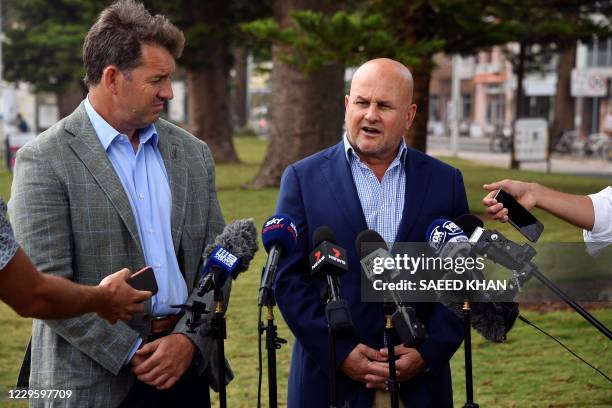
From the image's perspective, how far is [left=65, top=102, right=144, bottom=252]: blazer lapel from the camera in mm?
3887

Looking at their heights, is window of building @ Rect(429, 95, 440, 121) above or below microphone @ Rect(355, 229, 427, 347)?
below

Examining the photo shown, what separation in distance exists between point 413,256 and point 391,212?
1.77ft

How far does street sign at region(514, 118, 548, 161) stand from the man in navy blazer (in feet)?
77.7

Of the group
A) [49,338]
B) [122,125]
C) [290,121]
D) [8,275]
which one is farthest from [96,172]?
[290,121]

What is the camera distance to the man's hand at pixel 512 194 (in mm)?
3748

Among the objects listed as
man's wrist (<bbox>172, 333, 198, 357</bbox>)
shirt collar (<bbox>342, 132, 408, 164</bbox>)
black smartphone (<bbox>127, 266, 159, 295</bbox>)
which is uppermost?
shirt collar (<bbox>342, 132, 408, 164</bbox>)

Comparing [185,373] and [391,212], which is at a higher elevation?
[391,212]

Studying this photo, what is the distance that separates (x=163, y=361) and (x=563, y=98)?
4030 centimetres

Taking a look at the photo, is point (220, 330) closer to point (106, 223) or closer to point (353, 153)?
point (106, 223)

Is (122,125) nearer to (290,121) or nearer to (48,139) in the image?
(48,139)

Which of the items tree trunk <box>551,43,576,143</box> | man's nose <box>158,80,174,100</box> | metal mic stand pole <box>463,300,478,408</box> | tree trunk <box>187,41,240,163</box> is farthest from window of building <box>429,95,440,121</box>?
metal mic stand pole <box>463,300,478,408</box>

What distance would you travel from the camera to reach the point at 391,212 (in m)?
4.20

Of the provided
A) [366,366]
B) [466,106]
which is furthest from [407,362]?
[466,106]

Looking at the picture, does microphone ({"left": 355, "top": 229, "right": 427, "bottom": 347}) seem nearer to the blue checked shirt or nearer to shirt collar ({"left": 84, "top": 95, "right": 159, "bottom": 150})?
the blue checked shirt
